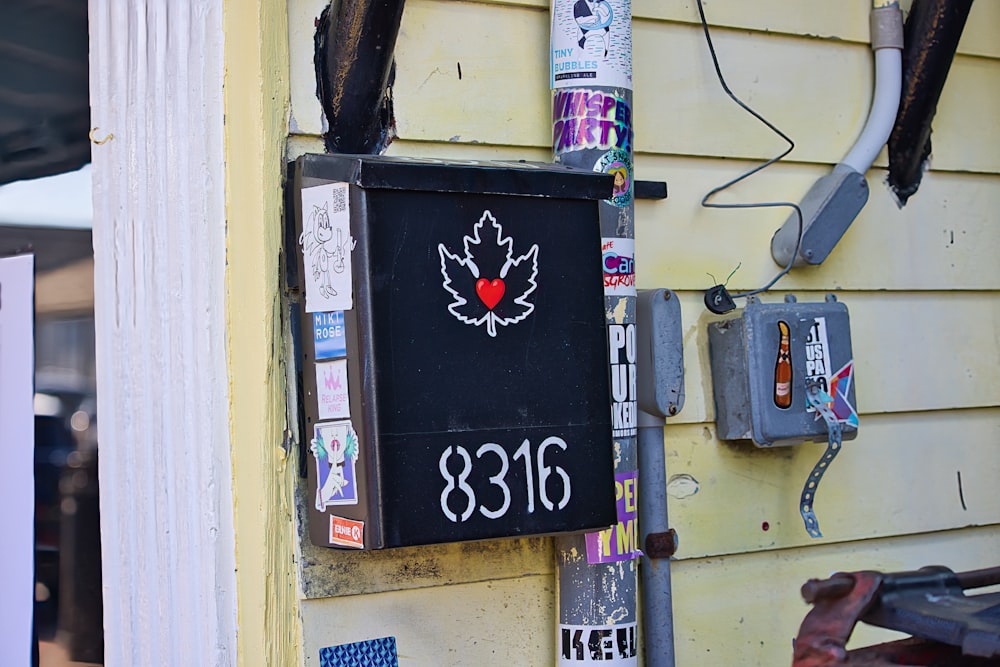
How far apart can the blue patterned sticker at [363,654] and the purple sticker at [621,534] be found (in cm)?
44

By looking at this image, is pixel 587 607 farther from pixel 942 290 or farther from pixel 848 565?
pixel 942 290

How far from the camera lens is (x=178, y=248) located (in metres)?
2.16

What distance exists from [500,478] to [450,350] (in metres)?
0.25

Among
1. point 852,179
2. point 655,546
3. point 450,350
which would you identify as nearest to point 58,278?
point 450,350

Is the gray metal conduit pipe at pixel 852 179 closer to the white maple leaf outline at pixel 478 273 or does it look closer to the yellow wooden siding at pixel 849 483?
the yellow wooden siding at pixel 849 483

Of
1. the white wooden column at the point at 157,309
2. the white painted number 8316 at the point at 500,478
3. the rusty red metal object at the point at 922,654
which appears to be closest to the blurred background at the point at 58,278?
the white wooden column at the point at 157,309

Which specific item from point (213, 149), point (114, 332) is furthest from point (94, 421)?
point (213, 149)

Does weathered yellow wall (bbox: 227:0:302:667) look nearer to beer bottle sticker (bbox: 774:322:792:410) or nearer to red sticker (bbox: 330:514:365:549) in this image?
red sticker (bbox: 330:514:365:549)

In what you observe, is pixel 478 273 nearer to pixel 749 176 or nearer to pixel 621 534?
pixel 621 534

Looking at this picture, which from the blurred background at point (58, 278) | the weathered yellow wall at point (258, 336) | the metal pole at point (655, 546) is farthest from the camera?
the metal pole at point (655, 546)

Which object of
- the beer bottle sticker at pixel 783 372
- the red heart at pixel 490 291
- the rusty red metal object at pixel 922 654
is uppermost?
the red heart at pixel 490 291

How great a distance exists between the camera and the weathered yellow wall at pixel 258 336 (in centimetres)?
210

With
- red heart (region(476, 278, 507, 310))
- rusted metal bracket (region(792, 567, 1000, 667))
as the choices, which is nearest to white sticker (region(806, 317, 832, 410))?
red heart (region(476, 278, 507, 310))

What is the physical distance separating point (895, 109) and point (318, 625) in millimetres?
1837
